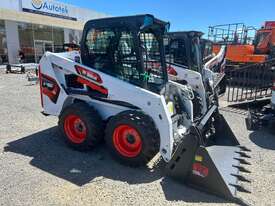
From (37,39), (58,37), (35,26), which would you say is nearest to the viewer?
(35,26)

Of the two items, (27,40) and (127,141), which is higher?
(27,40)

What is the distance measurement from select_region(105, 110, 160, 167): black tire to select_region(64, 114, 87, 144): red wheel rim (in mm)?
631

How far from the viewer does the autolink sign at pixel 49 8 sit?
2173 centimetres

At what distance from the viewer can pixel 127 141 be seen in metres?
4.23

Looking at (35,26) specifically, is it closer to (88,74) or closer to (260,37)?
(260,37)

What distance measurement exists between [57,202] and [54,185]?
0.43 metres

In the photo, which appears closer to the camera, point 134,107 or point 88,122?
point 134,107

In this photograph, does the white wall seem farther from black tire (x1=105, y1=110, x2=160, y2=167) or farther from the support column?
black tire (x1=105, y1=110, x2=160, y2=167)

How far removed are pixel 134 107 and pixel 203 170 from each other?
1.43m

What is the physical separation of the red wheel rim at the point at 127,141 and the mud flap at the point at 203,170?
0.61 meters

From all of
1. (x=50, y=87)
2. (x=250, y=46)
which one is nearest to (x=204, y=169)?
(x=50, y=87)

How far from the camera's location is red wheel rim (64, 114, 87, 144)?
186 inches

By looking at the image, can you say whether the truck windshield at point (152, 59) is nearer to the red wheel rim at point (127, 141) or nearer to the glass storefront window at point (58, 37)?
the red wheel rim at point (127, 141)

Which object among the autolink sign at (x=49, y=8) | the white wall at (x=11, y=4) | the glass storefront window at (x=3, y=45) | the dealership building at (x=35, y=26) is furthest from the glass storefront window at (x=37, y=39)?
the white wall at (x=11, y=4)
